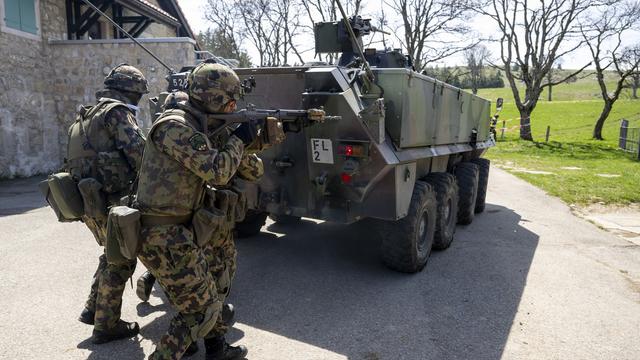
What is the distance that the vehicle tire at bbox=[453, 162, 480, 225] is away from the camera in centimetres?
699

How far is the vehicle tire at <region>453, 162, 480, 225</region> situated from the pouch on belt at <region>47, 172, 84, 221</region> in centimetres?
505

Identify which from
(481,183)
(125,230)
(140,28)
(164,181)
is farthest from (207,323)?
(140,28)

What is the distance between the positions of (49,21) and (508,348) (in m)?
12.5

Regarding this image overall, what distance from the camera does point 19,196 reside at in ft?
29.4

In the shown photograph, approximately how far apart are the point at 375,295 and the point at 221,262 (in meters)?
1.62

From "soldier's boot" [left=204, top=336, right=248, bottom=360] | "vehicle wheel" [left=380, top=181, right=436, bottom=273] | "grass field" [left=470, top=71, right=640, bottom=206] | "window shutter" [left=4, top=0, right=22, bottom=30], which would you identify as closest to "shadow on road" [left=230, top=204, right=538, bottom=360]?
"vehicle wheel" [left=380, top=181, right=436, bottom=273]

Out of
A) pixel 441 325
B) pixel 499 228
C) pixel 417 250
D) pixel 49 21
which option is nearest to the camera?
pixel 441 325

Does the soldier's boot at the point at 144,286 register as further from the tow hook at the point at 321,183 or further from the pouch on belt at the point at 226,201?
the tow hook at the point at 321,183

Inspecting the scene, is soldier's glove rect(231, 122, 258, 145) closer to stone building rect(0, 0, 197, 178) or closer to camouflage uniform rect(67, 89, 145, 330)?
camouflage uniform rect(67, 89, 145, 330)

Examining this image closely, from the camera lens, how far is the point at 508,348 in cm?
344

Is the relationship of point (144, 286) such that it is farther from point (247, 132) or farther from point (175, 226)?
point (247, 132)

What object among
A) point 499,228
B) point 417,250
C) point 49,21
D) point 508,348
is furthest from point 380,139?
point 49,21

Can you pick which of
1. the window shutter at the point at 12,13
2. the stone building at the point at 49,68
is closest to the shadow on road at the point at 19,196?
the stone building at the point at 49,68

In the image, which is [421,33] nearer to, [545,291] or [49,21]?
[49,21]
